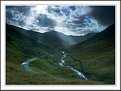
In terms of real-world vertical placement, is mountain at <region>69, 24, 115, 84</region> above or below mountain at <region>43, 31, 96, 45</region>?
below

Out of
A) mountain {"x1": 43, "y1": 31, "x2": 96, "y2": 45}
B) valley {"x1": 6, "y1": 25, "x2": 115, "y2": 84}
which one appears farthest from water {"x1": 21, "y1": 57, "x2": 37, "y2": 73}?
mountain {"x1": 43, "y1": 31, "x2": 96, "y2": 45}

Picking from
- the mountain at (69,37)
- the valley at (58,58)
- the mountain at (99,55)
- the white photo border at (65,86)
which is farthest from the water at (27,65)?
the mountain at (99,55)

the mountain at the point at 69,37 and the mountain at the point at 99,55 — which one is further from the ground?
the mountain at the point at 69,37

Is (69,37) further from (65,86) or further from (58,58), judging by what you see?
(65,86)

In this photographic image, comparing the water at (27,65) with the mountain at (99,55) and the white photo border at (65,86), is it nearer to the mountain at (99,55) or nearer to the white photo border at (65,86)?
the white photo border at (65,86)

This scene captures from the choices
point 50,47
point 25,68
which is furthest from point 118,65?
point 25,68

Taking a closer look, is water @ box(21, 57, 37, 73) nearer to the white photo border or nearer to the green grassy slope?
the green grassy slope

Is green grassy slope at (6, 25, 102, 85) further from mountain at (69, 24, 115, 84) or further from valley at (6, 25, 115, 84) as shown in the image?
mountain at (69, 24, 115, 84)

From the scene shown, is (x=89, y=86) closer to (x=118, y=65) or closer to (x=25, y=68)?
(x=118, y=65)
